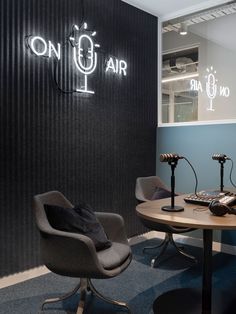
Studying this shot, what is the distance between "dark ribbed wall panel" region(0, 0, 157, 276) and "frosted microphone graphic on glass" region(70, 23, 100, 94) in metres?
0.09

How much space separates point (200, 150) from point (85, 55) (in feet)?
6.11

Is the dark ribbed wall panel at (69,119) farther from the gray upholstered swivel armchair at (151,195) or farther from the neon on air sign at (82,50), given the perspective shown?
the gray upholstered swivel armchair at (151,195)

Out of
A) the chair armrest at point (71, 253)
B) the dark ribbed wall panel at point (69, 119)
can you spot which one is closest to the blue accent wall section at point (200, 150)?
the dark ribbed wall panel at point (69, 119)

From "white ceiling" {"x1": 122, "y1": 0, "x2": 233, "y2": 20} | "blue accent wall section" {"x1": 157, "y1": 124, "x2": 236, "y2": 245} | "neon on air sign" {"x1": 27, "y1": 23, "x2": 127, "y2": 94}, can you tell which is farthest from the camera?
"white ceiling" {"x1": 122, "y1": 0, "x2": 233, "y2": 20}

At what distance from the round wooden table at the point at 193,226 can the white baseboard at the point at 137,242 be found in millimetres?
1332

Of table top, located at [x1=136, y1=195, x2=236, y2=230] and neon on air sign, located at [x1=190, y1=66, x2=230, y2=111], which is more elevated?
neon on air sign, located at [x1=190, y1=66, x2=230, y2=111]

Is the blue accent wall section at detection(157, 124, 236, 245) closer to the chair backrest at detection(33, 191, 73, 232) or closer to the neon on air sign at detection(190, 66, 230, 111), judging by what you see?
the neon on air sign at detection(190, 66, 230, 111)

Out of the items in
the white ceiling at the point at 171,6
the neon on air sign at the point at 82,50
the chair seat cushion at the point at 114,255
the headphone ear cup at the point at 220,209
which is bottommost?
the chair seat cushion at the point at 114,255

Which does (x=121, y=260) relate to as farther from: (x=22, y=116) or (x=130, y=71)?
(x=130, y=71)

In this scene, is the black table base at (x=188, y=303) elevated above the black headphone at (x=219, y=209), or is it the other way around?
the black headphone at (x=219, y=209)

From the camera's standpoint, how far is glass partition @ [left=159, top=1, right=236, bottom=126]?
4.52 meters

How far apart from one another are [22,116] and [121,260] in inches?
64.6

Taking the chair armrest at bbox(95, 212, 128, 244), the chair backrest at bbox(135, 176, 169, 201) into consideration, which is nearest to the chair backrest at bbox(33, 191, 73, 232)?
the chair armrest at bbox(95, 212, 128, 244)

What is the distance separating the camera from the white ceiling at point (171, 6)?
4.31 metres
